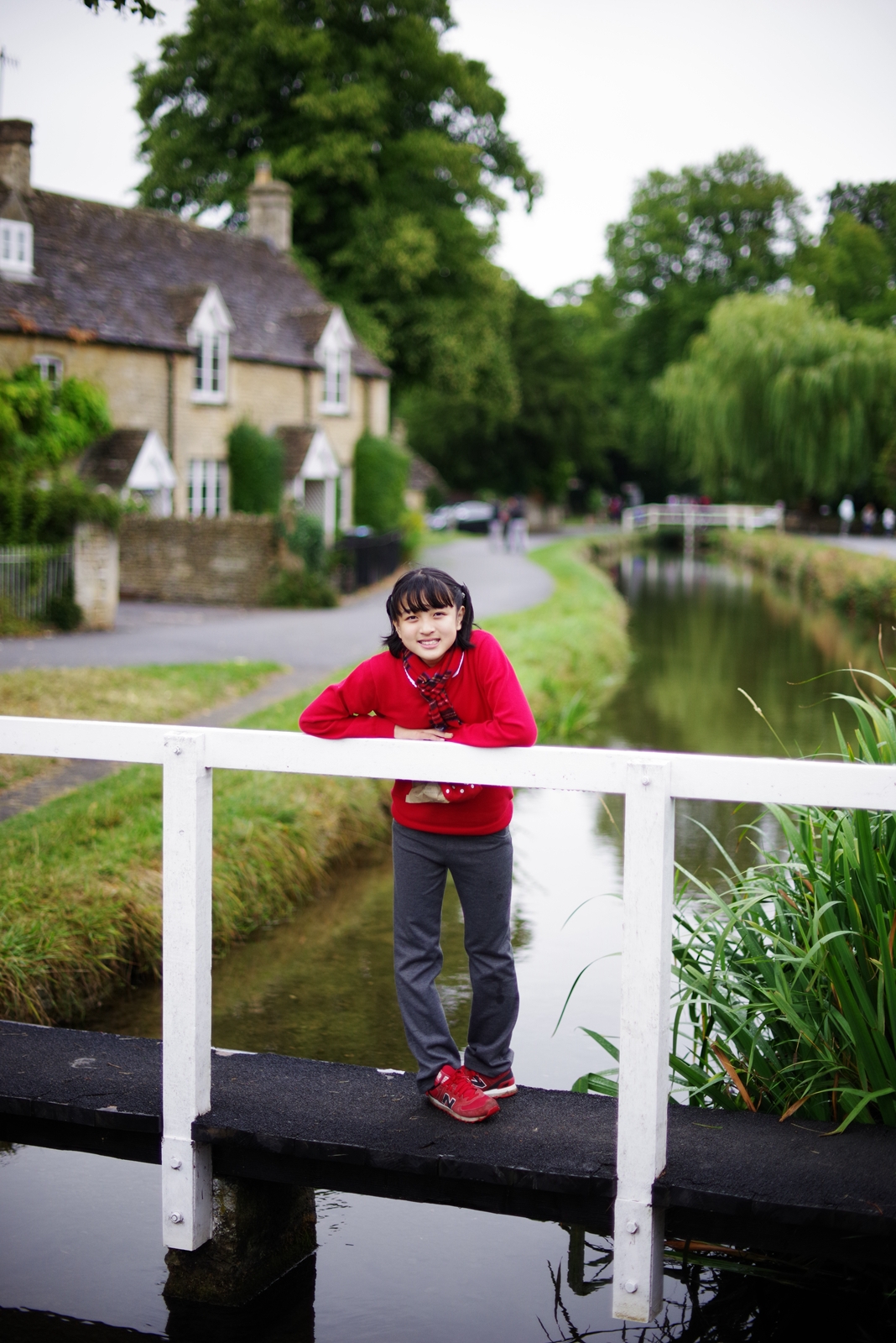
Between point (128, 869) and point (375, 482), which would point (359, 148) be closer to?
point (375, 482)

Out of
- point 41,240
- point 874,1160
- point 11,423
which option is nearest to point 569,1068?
point 874,1160

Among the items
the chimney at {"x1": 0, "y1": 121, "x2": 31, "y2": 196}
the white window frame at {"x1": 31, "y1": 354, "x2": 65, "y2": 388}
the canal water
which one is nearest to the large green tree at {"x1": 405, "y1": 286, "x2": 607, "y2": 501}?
the chimney at {"x1": 0, "y1": 121, "x2": 31, "y2": 196}

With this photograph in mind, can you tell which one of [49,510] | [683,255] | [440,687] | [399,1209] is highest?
[683,255]

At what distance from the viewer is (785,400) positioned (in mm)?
42719

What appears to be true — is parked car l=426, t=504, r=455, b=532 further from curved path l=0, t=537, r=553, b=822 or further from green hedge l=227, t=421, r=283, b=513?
curved path l=0, t=537, r=553, b=822

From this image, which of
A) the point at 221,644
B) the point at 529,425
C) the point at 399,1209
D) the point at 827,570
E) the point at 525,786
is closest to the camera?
the point at 525,786

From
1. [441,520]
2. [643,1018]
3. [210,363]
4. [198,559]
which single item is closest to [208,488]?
[210,363]

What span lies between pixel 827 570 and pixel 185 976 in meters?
33.4

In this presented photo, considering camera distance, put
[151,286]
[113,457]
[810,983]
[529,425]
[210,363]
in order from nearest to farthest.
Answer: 1. [810,983]
2. [113,457]
3. [151,286]
4. [210,363]
5. [529,425]

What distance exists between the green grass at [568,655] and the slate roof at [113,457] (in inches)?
349

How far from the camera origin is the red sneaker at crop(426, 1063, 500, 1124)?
13.7 feet

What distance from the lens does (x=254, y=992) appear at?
7676 mm

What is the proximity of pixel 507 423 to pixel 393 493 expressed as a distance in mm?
24191

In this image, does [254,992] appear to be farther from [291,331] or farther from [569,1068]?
[291,331]
